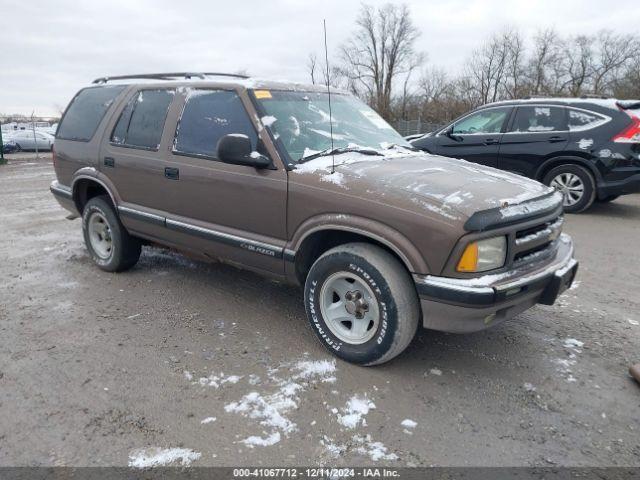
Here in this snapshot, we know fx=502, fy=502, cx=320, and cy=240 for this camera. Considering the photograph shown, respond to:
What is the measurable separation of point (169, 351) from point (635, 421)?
2.87 meters

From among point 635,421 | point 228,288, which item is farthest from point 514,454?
point 228,288

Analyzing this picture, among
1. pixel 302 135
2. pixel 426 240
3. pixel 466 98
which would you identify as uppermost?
pixel 466 98

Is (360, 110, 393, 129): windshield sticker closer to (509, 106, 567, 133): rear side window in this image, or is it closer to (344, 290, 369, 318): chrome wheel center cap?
(344, 290, 369, 318): chrome wheel center cap

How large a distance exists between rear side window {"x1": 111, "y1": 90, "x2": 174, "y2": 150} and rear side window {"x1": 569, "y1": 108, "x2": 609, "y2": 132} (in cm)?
610

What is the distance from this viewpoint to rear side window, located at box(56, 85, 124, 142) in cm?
492

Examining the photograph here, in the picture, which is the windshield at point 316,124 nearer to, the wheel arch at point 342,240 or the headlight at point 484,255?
the wheel arch at point 342,240

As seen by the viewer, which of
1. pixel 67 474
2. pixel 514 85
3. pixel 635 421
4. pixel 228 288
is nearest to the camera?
pixel 67 474

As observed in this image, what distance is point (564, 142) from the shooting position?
24.9 feet

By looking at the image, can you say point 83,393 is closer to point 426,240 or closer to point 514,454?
point 426,240

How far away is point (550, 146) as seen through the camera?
7.70 meters

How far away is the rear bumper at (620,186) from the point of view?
7.18 metres

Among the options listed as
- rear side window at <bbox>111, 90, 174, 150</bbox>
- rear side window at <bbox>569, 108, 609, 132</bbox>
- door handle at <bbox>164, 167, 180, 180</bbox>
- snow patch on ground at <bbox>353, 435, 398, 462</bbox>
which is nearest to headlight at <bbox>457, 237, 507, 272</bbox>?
snow patch on ground at <bbox>353, 435, 398, 462</bbox>

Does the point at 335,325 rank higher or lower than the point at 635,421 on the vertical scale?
higher

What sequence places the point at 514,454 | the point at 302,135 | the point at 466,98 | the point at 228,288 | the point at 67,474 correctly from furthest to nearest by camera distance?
the point at 466,98 < the point at 228,288 < the point at 302,135 < the point at 514,454 < the point at 67,474
